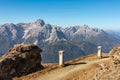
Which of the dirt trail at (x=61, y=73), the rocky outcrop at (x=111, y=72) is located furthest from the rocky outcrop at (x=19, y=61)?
the rocky outcrop at (x=111, y=72)

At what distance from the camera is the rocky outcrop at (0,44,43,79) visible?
3095 inches

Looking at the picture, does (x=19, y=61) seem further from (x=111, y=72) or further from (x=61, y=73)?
(x=111, y=72)

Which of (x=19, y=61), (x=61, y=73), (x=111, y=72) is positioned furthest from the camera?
(x=19, y=61)

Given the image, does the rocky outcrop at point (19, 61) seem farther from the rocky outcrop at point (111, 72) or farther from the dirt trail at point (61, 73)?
the rocky outcrop at point (111, 72)

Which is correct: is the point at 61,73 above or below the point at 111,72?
below

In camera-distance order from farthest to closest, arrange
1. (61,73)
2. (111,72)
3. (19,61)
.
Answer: (19,61) < (61,73) < (111,72)

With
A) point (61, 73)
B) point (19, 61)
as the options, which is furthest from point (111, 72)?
point (19, 61)

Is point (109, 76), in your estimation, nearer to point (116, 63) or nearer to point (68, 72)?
point (116, 63)

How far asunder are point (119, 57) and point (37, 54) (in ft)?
207

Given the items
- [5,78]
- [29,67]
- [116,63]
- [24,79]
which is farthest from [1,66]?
[116,63]

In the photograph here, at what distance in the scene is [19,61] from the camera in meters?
80.6

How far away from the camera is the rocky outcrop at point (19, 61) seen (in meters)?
78.6

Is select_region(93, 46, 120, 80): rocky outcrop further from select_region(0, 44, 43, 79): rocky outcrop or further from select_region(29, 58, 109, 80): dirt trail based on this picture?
select_region(0, 44, 43, 79): rocky outcrop

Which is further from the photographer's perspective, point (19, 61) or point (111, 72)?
point (19, 61)
